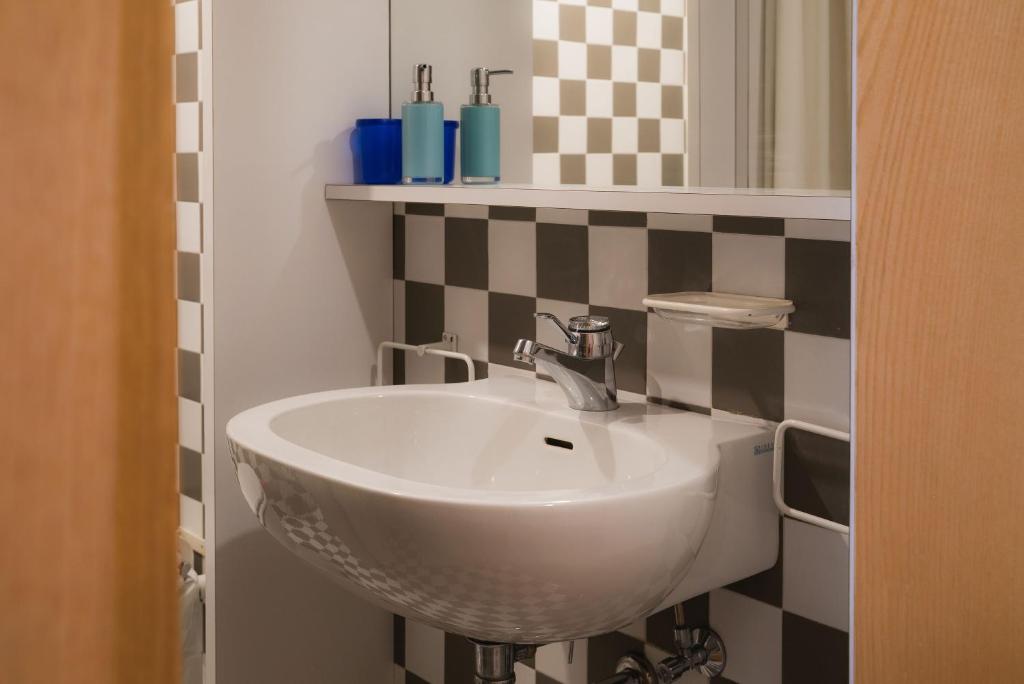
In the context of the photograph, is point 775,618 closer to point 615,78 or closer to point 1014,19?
point 615,78

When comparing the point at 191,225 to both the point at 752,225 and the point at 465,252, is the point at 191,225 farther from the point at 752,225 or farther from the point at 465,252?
the point at 752,225

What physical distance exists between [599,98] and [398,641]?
979 mm

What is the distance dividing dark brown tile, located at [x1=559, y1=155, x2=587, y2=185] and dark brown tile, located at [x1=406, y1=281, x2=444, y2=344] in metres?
0.34

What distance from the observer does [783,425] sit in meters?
1.05

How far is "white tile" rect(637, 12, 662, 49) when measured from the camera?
3.81 feet

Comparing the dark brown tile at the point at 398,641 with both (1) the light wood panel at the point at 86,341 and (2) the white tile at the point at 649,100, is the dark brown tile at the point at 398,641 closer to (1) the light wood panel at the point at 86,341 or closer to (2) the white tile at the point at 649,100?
(2) the white tile at the point at 649,100

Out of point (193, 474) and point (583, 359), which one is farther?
point (193, 474)

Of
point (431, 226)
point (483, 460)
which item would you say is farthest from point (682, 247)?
point (431, 226)

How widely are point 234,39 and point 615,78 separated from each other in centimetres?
55

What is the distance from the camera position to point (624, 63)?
1206 millimetres

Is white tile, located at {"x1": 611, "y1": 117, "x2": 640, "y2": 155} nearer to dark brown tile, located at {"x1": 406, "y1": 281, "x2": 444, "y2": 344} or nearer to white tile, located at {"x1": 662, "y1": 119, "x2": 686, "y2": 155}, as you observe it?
white tile, located at {"x1": 662, "y1": 119, "x2": 686, "y2": 155}

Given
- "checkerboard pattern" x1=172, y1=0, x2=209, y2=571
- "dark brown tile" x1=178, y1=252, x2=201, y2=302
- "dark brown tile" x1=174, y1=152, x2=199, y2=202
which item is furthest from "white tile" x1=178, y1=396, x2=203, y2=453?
"dark brown tile" x1=174, y1=152, x2=199, y2=202

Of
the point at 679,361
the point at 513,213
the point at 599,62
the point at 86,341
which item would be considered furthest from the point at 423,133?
the point at 86,341

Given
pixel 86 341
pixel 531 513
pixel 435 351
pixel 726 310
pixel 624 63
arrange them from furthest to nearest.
Result: pixel 435 351, pixel 624 63, pixel 726 310, pixel 531 513, pixel 86 341
